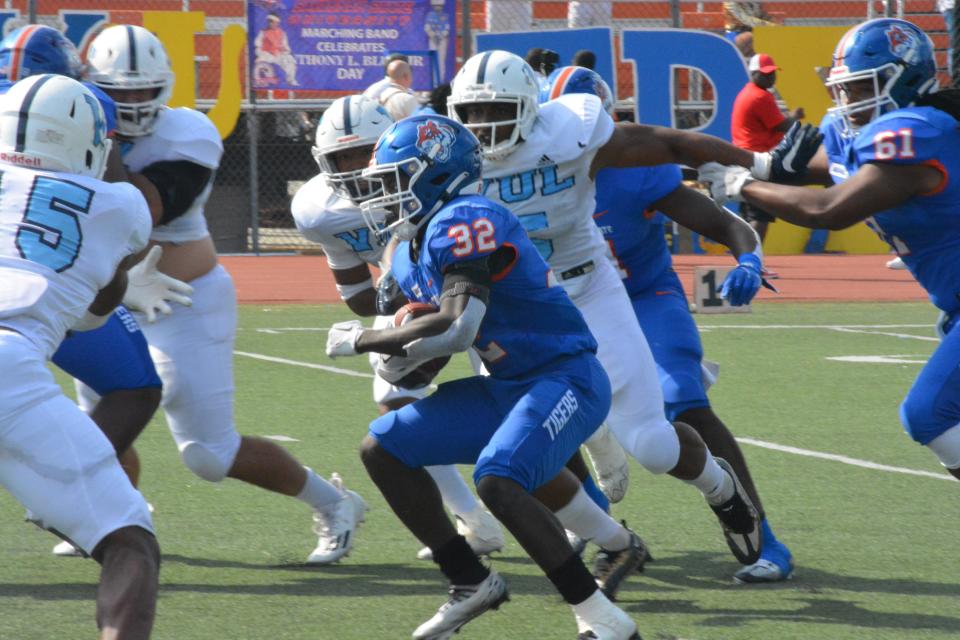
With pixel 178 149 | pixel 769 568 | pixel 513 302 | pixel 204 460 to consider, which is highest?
pixel 178 149

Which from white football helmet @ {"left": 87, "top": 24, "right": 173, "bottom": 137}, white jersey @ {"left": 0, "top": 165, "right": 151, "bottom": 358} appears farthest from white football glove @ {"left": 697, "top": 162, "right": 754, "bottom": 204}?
white jersey @ {"left": 0, "top": 165, "right": 151, "bottom": 358}

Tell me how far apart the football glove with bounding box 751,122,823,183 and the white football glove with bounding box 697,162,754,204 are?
0.19ft

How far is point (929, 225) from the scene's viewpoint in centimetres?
498

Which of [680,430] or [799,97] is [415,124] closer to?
[680,430]

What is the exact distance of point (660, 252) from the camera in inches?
229

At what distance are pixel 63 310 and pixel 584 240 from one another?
2.20 metres

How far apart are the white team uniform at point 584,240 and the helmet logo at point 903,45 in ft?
3.27

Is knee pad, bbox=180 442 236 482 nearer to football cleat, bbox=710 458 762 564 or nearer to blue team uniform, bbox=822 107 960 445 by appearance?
football cleat, bbox=710 458 762 564

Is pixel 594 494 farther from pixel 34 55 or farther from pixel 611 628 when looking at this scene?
pixel 34 55

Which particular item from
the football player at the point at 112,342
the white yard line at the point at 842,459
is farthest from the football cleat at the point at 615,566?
the white yard line at the point at 842,459

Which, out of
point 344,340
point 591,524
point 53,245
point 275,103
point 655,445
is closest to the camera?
point 53,245

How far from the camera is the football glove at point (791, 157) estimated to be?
5004 millimetres

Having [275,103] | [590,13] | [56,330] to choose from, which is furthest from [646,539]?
[590,13]

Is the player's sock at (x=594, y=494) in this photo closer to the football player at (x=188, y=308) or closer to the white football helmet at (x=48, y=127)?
the football player at (x=188, y=308)
